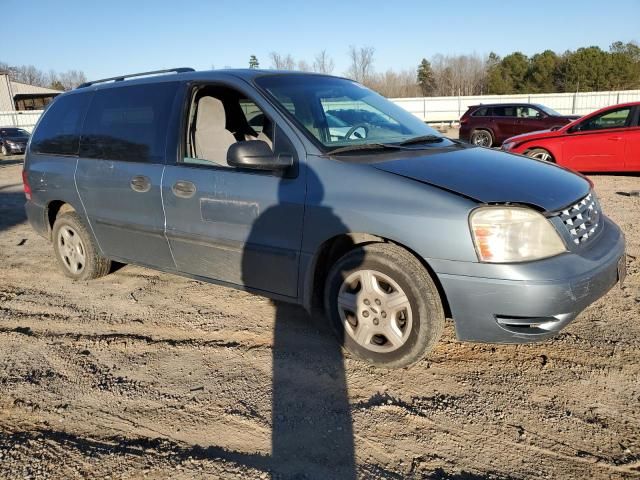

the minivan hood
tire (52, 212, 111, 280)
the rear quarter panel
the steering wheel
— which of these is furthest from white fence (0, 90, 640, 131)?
the minivan hood

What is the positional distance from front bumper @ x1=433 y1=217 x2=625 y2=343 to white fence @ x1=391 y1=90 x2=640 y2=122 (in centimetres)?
2974

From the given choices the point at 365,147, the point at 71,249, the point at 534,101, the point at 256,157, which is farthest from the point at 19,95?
the point at 365,147

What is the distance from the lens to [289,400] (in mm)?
2830

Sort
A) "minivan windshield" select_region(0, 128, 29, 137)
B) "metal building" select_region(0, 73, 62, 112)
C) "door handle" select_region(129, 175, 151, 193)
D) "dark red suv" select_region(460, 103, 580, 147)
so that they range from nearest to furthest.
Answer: "door handle" select_region(129, 175, 151, 193)
"dark red suv" select_region(460, 103, 580, 147)
"minivan windshield" select_region(0, 128, 29, 137)
"metal building" select_region(0, 73, 62, 112)

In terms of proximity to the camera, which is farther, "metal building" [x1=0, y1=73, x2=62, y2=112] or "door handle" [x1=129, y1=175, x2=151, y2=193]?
"metal building" [x1=0, y1=73, x2=62, y2=112]

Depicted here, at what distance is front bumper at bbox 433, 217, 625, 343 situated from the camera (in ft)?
8.55

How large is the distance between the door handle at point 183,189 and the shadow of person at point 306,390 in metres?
0.60

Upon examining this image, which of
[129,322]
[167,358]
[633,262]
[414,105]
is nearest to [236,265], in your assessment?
[167,358]

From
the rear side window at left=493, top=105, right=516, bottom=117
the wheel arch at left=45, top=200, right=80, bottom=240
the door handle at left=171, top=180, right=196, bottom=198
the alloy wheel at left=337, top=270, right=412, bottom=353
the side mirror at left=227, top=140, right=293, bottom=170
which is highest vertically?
the rear side window at left=493, top=105, right=516, bottom=117

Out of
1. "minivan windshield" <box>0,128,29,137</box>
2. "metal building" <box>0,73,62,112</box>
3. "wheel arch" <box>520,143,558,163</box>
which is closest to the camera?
"wheel arch" <box>520,143,558,163</box>

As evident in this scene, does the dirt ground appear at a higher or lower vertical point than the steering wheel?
lower

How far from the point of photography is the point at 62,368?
10.8 feet

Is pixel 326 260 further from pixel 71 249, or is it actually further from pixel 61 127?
pixel 61 127

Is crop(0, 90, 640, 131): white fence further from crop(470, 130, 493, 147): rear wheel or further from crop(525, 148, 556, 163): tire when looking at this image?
crop(525, 148, 556, 163): tire
